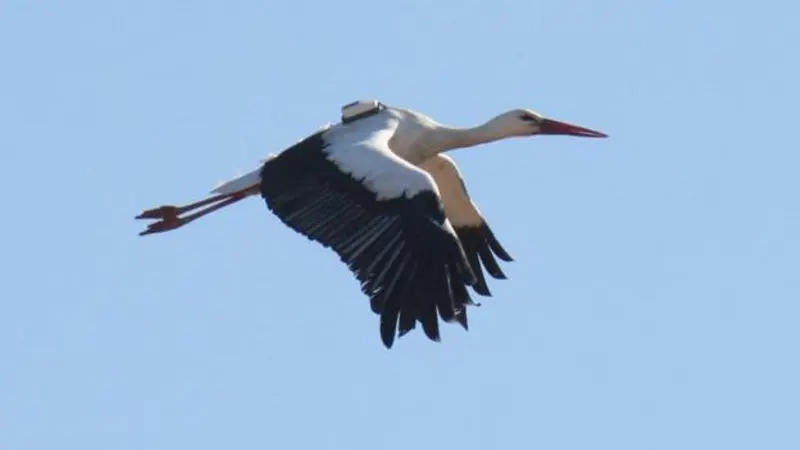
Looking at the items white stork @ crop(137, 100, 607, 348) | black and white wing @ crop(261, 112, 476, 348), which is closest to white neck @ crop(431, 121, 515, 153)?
white stork @ crop(137, 100, 607, 348)

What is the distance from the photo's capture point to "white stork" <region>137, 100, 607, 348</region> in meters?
18.6

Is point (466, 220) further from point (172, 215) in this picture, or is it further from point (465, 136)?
point (172, 215)

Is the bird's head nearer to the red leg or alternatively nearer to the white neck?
the white neck

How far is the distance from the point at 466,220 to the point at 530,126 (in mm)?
767

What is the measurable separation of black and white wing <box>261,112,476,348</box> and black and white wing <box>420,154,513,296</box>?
84cm

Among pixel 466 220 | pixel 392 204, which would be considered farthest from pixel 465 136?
pixel 392 204

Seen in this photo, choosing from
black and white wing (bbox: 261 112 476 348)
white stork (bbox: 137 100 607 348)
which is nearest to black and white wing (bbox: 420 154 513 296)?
white stork (bbox: 137 100 607 348)

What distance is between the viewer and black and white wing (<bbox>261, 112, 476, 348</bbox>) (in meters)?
18.5

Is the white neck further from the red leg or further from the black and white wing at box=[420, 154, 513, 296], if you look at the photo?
the red leg

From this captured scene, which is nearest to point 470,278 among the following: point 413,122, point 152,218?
point 413,122

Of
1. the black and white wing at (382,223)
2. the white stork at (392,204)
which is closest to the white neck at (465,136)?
the white stork at (392,204)

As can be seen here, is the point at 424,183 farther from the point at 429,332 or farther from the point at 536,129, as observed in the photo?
the point at 536,129

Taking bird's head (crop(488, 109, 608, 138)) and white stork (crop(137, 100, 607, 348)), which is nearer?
white stork (crop(137, 100, 607, 348))

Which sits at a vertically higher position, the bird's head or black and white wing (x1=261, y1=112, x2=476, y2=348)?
the bird's head
